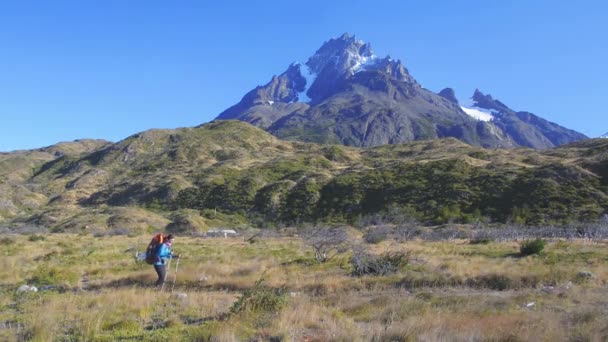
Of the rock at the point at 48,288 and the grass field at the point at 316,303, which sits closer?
the grass field at the point at 316,303

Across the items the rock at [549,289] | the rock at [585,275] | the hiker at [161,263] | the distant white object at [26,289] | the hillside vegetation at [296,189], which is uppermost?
the hillside vegetation at [296,189]

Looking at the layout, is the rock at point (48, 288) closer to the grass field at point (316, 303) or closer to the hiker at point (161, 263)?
the grass field at point (316, 303)

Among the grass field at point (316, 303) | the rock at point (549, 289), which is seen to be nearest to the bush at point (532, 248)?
the grass field at point (316, 303)

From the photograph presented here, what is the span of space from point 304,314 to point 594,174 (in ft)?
244

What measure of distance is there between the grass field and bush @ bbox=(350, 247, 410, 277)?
1.15 ft

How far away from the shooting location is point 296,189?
8744 centimetres

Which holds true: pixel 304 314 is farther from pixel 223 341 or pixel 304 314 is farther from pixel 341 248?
pixel 341 248

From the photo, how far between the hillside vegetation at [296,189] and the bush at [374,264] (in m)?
44.7

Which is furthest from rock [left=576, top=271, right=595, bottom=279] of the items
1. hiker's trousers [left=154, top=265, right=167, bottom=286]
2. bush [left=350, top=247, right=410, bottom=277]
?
hiker's trousers [left=154, top=265, right=167, bottom=286]

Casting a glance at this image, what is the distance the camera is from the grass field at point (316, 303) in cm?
797

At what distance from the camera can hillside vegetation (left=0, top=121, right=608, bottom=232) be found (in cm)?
6594

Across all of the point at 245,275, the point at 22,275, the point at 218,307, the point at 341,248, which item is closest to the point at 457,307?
the point at 218,307

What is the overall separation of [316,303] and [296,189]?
76.2m

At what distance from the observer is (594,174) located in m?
71.4
